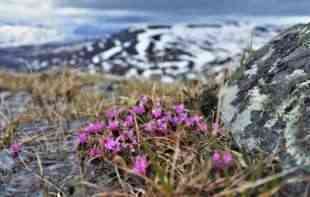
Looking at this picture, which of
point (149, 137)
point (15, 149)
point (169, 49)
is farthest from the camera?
point (169, 49)

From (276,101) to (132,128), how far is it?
1081mm

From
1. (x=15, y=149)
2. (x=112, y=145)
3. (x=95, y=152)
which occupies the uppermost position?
(x=112, y=145)

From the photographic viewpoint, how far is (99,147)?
141 inches

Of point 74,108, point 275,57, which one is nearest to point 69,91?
point 74,108

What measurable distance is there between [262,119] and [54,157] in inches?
69.4

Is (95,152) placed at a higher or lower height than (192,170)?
lower

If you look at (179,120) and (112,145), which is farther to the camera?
(179,120)

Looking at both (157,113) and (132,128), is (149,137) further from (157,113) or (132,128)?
(157,113)

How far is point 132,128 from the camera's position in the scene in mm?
3660

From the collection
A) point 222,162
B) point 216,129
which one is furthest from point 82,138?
point 222,162

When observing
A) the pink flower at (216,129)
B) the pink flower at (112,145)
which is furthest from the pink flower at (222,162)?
the pink flower at (112,145)

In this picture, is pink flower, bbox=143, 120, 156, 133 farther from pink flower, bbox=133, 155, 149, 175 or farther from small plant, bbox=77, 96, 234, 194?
pink flower, bbox=133, 155, 149, 175

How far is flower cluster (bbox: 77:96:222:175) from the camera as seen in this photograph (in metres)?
3.35

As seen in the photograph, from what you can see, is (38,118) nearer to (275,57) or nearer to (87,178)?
(87,178)
